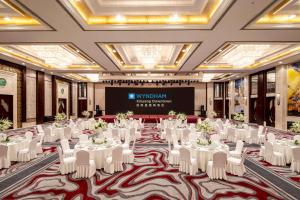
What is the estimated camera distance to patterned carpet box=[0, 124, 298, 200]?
403 cm

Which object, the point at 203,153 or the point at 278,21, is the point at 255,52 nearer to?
the point at 278,21

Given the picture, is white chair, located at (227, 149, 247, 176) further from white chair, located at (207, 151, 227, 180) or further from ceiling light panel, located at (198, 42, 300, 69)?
ceiling light panel, located at (198, 42, 300, 69)

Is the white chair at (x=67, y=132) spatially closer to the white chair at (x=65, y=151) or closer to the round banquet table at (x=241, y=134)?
the white chair at (x=65, y=151)

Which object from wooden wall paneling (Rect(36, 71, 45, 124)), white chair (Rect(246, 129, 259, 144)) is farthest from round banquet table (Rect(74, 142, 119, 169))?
wooden wall paneling (Rect(36, 71, 45, 124))

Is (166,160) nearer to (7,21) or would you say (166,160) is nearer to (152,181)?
(152,181)

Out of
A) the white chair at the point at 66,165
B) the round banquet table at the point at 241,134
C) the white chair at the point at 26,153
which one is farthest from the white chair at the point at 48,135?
the round banquet table at the point at 241,134

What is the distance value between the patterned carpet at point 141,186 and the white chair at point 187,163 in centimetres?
14

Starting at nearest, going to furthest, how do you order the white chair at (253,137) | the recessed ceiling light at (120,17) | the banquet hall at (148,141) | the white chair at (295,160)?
the banquet hall at (148,141) → the white chair at (295,160) → the recessed ceiling light at (120,17) → the white chair at (253,137)

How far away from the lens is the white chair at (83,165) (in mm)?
4714

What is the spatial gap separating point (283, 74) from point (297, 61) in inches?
44.7

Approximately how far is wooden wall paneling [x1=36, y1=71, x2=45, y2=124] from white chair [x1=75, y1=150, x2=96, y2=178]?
448 inches

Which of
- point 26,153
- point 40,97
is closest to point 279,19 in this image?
point 26,153

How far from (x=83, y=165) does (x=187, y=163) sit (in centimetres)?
245

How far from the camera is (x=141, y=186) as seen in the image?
4.46 metres
